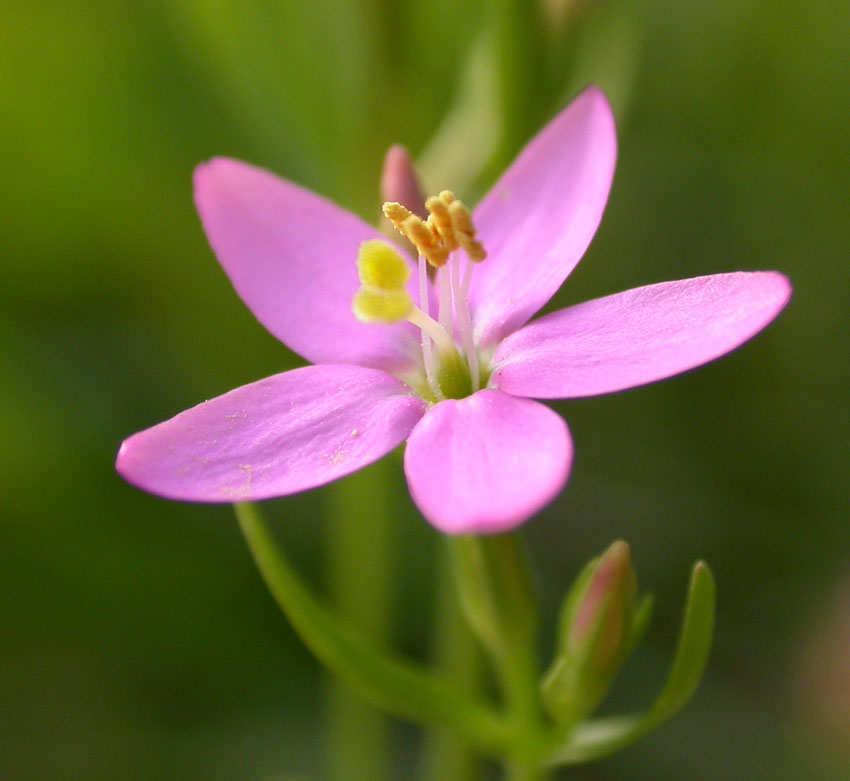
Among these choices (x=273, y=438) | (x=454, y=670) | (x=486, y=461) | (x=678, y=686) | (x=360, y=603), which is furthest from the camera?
(x=360, y=603)

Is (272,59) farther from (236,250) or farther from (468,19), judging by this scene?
(236,250)

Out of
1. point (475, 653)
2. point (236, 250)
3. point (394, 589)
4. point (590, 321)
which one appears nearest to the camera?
point (590, 321)

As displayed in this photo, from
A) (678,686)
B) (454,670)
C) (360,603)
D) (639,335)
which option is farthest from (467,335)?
(360,603)

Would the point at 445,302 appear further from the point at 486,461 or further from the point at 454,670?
the point at 454,670

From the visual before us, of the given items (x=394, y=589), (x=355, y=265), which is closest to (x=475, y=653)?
(x=394, y=589)

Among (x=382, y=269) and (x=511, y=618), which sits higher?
(x=382, y=269)

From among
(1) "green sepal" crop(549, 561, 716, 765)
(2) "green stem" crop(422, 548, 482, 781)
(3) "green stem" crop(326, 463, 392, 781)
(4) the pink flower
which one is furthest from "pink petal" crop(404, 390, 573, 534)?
(3) "green stem" crop(326, 463, 392, 781)

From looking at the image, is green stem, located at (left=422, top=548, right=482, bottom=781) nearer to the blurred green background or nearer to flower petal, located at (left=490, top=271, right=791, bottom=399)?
the blurred green background
